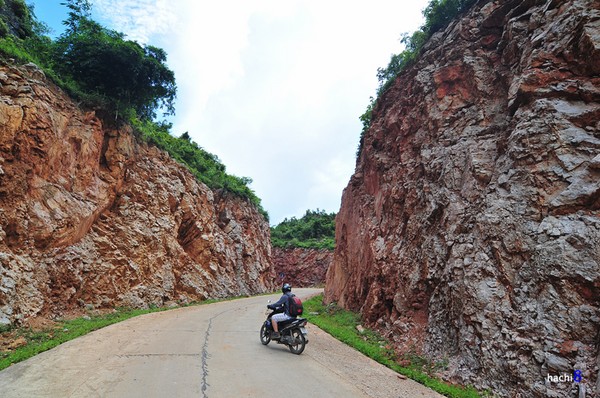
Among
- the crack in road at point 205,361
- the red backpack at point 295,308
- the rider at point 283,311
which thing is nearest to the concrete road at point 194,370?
the crack in road at point 205,361

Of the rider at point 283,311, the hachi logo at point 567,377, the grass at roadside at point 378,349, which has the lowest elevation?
the grass at roadside at point 378,349

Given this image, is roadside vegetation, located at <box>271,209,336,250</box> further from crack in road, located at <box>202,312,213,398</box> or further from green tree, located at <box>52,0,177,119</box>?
crack in road, located at <box>202,312,213,398</box>

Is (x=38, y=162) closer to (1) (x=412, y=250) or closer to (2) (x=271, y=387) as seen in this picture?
(2) (x=271, y=387)

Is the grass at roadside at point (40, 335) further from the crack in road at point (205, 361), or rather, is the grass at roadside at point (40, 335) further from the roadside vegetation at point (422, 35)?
the roadside vegetation at point (422, 35)

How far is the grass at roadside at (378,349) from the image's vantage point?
6092 millimetres

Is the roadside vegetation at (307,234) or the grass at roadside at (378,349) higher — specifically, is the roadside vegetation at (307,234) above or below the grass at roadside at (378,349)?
above

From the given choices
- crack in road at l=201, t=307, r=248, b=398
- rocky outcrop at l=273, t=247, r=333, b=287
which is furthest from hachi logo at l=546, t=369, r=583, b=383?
rocky outcrop at l=273, t=247, r=333, b=287

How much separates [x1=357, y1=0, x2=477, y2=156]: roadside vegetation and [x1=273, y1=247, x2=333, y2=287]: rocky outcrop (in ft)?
108

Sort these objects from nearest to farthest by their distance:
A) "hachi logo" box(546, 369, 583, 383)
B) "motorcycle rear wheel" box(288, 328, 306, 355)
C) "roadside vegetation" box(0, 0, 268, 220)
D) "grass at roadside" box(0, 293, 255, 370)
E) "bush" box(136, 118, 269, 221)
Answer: "hachi logo" box(546, 369, 583, 383)
"grass at roadside" box(0, 293, 255, 370)
"motorcycle rear wheel" box(288, 328, 306, 355)
"roadside vegetation" box(0, 0, 268, 220)
"bush" box(136, 118, 269, 221)

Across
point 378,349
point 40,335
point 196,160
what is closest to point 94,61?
→ point 40,335

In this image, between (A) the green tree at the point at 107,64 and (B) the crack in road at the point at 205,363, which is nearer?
(B) the crack in road at the point at 205,363

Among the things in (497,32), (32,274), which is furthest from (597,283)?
(32,274)

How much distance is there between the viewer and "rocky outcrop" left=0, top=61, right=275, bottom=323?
1116 centimetres

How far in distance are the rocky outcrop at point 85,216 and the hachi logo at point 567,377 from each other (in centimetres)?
1262
